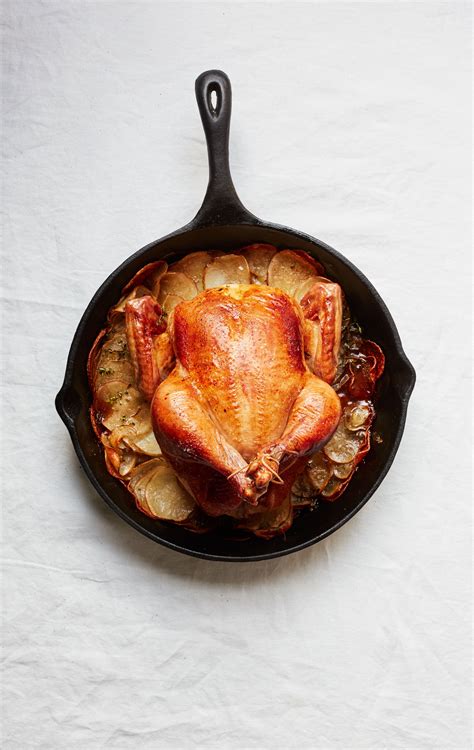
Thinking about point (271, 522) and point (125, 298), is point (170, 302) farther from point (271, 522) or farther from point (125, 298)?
point (271, 522)

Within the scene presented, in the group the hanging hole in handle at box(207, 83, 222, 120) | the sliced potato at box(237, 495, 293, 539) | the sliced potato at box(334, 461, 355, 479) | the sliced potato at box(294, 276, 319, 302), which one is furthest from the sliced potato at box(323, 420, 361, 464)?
the hanging hole in handle at box(207, 83, 222, 120)

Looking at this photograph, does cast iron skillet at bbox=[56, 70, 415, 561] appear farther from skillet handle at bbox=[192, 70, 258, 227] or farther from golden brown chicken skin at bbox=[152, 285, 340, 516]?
golden brown chicken skin at bbox=[152, 285, 340, 516]

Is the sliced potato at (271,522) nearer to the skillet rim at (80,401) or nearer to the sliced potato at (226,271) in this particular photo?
the skillet rim at (80,401)

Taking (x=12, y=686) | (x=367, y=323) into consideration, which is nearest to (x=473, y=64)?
(x=367, y=323)

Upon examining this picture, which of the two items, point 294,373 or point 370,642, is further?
point 370,642

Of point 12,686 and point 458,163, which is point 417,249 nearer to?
Answer: point 458,163

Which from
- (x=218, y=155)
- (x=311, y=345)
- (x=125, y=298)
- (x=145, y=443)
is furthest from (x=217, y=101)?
(x=145, y=443)

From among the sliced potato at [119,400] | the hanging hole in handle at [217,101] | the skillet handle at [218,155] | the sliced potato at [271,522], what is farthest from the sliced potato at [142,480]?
the hanging hole in handle at [217,101]
